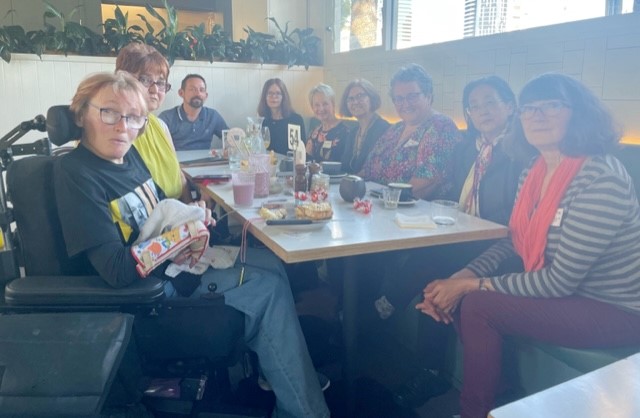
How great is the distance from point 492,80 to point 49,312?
1818 mm

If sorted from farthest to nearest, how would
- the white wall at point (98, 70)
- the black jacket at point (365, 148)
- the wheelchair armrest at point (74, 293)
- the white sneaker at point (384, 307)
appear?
1. the white wall at point (98, 70)
2. the black jacket at point (365, 148)
3. the white sneaker at point (384, 307)
4. the wheelchair armrest at point (74, 293)

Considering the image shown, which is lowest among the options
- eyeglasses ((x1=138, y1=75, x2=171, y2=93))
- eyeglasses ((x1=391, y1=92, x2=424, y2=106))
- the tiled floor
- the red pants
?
the tiled floor

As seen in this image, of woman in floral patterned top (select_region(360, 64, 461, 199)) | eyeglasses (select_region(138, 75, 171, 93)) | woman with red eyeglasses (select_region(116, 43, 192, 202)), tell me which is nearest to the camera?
woman with red eyeglasses (select_region(116, 43, 192, 202))

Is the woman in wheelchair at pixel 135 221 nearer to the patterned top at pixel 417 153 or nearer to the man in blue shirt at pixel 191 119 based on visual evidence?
the patterned top at pixel 417 153

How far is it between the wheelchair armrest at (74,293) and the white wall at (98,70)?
2.91 meters

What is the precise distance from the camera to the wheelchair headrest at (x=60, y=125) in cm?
136

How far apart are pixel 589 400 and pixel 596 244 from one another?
80 cm

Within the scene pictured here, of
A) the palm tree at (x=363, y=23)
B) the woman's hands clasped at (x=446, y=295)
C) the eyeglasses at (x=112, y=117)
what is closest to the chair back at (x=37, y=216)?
the eyeglasses at (x=112, y=117)

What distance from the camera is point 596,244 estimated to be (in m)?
1.31

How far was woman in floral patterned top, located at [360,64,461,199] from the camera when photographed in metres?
2.29

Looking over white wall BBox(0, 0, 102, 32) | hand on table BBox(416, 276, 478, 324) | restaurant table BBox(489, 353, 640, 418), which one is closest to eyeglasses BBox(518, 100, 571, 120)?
hand on table BBox(416, 276, 478, 324)

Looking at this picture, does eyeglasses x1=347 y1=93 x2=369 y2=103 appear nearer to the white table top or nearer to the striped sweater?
the white table top

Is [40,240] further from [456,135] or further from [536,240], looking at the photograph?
[456,135]

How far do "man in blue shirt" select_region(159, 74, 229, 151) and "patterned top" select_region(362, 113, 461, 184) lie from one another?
2.00 meters
